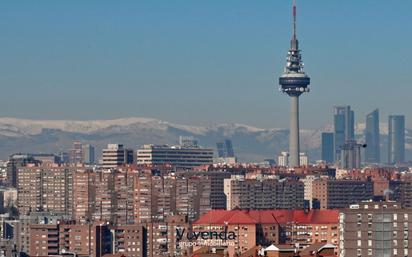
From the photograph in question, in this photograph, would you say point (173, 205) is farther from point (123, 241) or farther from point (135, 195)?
point (123, 241)

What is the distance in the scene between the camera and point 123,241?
441ft

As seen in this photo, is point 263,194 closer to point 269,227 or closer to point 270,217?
point 270,217

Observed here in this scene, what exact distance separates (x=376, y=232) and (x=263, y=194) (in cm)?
12315

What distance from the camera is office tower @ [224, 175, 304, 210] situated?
7530 inches

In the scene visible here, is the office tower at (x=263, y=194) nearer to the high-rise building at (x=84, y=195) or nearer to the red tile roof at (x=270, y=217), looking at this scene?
the high-rise building at (x=84, y=195)

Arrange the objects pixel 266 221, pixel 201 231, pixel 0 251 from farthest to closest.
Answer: pixel 266 221 < pixel 201 231 < pixel 0 251

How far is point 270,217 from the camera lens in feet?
463

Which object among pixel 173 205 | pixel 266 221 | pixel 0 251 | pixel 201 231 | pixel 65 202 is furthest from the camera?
pixel 65 202

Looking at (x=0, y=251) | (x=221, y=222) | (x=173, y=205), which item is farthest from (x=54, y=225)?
(x=173, y=205)

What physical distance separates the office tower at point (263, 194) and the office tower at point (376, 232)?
115 metres

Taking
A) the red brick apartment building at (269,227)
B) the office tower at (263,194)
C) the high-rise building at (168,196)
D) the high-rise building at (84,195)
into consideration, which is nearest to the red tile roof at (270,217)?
the red brick apartment building at (269,227)

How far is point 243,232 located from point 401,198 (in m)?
55.3

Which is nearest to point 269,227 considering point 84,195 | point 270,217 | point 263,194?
point 270,217

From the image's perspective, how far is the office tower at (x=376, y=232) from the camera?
69750 millimetres
